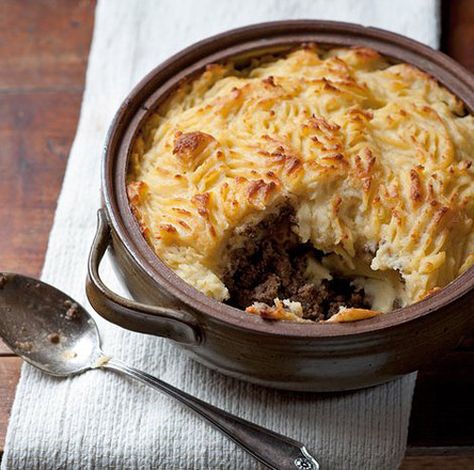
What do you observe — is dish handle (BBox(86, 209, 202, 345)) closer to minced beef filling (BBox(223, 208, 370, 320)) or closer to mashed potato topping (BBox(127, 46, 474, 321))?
mashed potato topping (BBox(127, 46, 474, 321))

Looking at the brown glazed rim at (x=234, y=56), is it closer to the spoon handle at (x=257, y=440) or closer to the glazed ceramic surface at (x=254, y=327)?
the glazed ceramic surface at (x=254, y=327)

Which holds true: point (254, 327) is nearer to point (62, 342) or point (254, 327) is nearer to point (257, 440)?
point (257, 440)

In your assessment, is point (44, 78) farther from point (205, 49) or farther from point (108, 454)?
point (108, 454)

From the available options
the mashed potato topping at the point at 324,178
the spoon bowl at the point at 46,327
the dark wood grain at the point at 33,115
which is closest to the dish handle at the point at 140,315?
the mashed potato topping at the point at 324,178

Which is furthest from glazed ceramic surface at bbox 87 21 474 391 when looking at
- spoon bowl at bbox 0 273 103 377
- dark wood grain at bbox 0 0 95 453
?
dark wood grain at bbox 0 0 95 453

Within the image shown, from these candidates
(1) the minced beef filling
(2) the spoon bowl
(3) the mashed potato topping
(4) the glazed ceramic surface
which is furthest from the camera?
(2) the spoon bowl
